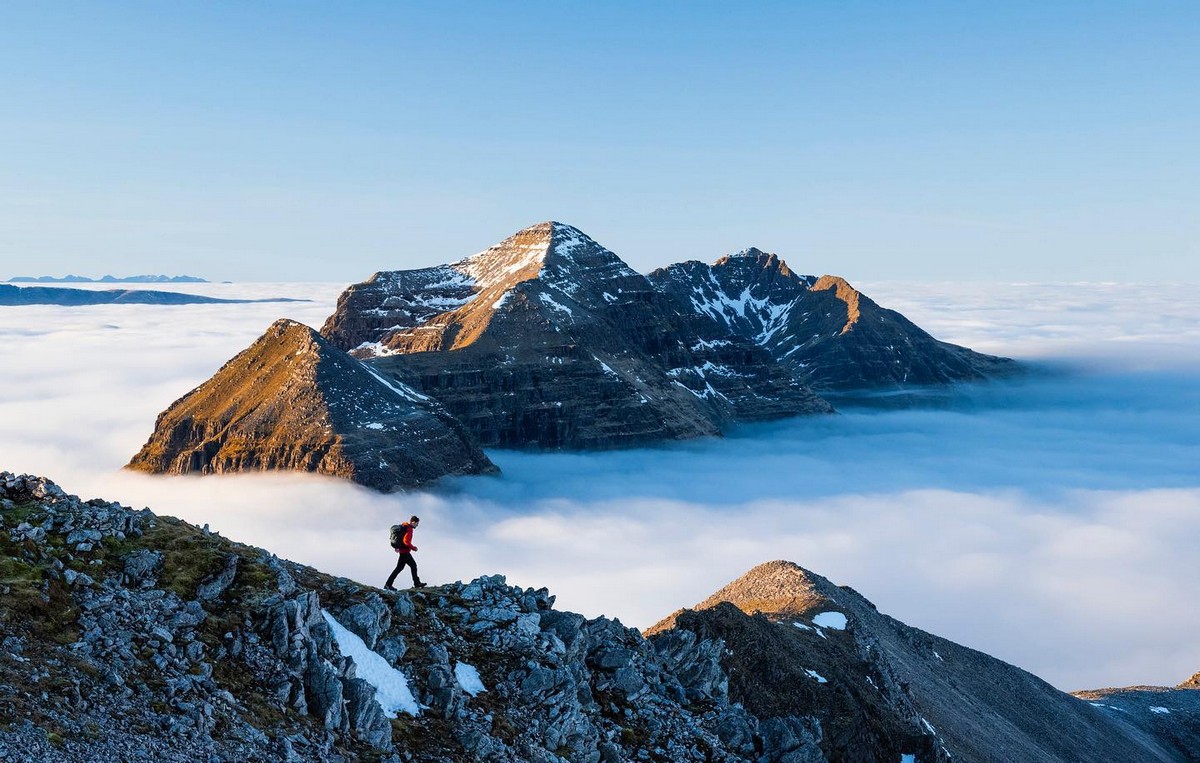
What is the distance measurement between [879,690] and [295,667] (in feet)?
195

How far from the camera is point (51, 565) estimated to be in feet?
125

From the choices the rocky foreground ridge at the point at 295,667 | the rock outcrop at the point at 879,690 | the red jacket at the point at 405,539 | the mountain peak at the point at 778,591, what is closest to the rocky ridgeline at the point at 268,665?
the rocky foreground ridge at the point at 295,667

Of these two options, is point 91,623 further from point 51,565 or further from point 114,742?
point 114,742

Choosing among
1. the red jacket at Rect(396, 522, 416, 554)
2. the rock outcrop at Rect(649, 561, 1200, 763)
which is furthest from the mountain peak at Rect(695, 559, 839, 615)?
the red jacket at Rect(396, 522, 416, 554)

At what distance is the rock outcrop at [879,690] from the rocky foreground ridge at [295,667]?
12.1ft

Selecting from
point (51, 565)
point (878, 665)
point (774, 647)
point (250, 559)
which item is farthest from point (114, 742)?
point (878, 665)

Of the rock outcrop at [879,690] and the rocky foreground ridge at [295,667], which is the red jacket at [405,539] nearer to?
the rocky foreground ridge at [295,667]

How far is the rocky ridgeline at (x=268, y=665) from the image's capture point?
1336 inches

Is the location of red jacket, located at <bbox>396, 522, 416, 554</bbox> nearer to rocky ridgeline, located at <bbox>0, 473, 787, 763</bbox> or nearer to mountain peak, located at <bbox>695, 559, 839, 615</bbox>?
rocky ridgeline, located at <bbox>0, 473, 787, 763</bbox>

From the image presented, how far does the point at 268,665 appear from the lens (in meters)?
39.4

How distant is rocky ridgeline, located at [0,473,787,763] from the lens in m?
33.9

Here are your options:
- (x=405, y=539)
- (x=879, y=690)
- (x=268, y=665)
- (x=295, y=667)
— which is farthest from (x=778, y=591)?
(x=268, y=665)

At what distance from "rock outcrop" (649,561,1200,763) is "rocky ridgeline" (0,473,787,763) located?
11006mm

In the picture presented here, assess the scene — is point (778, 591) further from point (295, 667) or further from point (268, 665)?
point (268, 665)
